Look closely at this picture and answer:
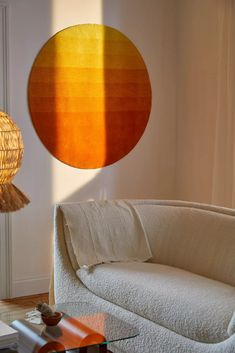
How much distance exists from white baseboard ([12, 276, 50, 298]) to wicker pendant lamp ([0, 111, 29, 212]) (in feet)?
6.79

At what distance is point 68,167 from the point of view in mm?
5207

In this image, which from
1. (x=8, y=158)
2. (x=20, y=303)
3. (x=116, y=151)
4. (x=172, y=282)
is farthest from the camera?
(x=116, y=151)

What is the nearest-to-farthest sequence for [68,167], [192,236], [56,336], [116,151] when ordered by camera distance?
[56,336] < [192,236] < [68,167] < [116,151]

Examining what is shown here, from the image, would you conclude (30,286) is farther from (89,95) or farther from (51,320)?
(51,320)

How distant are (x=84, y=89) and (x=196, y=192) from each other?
121 centimetres

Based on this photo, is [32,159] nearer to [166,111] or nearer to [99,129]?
[99,129]

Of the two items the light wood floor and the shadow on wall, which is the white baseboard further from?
the shadow on wall

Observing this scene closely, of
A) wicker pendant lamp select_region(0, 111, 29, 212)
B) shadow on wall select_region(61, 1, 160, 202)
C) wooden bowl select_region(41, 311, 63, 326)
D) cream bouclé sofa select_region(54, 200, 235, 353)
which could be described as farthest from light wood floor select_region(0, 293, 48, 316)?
wicker pendant lamp select_region(0, 111, 29, 212)

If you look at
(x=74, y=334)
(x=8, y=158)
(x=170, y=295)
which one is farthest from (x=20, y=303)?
(x=8, y=158)

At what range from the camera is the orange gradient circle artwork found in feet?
16.7

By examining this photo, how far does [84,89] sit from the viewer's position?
523 centimetres

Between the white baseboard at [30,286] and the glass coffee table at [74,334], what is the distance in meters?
1.76

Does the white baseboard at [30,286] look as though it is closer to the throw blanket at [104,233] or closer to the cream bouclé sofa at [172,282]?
the cream bouclé sofa at [172,282]

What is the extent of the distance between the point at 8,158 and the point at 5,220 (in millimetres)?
2072
